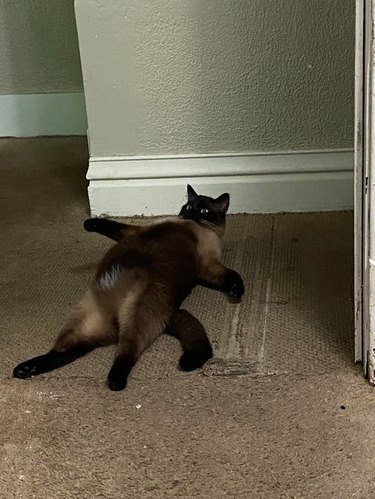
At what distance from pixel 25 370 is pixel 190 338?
28 centimetres

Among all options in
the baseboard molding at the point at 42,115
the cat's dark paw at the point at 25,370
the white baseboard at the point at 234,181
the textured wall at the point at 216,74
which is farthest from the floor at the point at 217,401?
the baseboard molding at the point at 42,115

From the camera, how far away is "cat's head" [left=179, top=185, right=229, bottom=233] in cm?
161

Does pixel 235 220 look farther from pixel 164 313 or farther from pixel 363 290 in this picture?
pixel 363 290

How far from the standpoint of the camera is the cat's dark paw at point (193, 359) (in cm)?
124

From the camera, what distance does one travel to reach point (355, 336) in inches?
47.8

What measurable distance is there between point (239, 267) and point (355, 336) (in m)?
0.45

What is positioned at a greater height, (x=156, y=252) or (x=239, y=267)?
(x=156, y=252)

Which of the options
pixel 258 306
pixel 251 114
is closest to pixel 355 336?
pixel 258 306

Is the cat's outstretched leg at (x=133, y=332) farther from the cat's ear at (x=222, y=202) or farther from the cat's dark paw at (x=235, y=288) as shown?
the cat's ear at (x=222, y=202)

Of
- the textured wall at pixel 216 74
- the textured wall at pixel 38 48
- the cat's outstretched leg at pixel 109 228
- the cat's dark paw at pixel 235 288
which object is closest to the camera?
the cat's dark paw at pixel 235 288

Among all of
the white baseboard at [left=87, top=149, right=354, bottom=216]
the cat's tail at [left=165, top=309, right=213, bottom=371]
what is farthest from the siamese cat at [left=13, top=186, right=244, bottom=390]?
the white baseboard at [left=87, top=149, right=354, bottom=216]

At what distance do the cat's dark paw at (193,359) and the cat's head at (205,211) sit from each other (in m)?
0.40

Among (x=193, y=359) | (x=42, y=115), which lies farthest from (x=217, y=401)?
(x=42, y=115)

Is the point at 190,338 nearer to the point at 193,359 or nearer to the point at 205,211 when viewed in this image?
the point at 193,359
